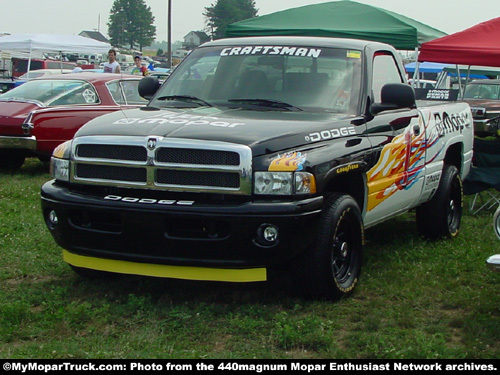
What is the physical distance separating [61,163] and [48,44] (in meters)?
17.0

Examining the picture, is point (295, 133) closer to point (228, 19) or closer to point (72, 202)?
point (72, 202)

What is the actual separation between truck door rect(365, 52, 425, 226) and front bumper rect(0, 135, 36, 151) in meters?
5.52

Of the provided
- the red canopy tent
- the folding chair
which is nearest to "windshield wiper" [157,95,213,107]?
the folding chair

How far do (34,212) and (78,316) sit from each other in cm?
359

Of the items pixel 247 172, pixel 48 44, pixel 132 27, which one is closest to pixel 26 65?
pixel 48 44

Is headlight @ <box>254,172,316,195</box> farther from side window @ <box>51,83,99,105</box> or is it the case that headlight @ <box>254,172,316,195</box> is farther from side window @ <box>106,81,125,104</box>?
side window @ <box>106,81,125,104</box>

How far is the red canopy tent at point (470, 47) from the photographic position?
10805 mm

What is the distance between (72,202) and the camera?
4.80 meters

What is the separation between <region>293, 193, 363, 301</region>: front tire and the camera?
4734 millimetres

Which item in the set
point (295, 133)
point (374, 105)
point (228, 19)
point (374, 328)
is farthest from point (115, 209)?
point (228, 19)

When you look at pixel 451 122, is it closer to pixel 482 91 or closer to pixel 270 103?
pixel 270 103

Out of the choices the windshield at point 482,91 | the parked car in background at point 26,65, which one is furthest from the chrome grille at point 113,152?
the parked car in background at point 26,65

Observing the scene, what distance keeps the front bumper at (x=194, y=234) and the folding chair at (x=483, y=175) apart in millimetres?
3722
